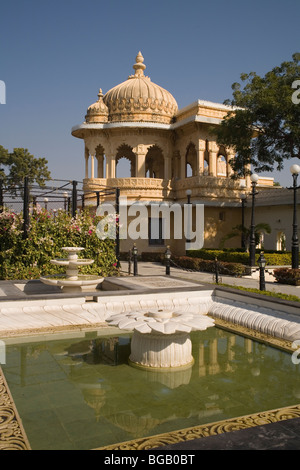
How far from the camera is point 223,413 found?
4.49 meters

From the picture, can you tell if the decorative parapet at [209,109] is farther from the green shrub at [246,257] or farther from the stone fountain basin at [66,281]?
the stone fountain basin at [66,281]

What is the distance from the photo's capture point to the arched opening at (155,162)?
2991cm

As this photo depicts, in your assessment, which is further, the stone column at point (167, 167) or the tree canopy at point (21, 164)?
the tree canopy at point (21, 164)

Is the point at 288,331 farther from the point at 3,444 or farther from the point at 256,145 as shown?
the point at 256,145

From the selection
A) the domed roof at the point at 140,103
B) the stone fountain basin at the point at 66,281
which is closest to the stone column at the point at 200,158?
the domed roof at the point at 140,103

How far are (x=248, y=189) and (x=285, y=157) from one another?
4.75 metres

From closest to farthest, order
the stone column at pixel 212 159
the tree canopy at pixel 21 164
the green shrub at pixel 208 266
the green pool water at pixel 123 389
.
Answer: the green pool water at pixel 123 389 < the green shrub at pixel 208 266 < the stone column at pixel 212 159 < the tree canopy at pixel 21 164

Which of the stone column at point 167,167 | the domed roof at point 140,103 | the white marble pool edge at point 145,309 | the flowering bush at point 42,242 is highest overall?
the domed roof at point 140,103

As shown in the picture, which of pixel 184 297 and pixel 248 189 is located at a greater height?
pixel 248 189

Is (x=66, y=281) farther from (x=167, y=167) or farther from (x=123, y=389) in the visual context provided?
(x=167, y=167)

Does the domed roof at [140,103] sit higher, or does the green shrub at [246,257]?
the domed roof at [140,103]

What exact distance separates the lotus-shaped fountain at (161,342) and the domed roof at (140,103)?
21.0 m

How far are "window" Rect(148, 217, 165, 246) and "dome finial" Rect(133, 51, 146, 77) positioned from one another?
10.4 metres

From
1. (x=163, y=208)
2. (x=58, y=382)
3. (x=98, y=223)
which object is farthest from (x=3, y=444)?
(x=163, y=208)
